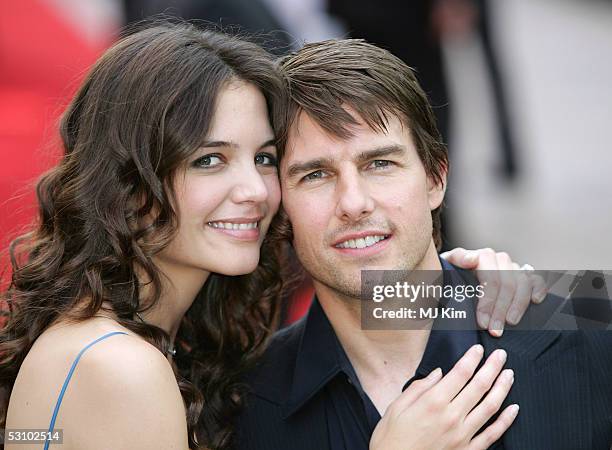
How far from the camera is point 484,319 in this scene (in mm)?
2943

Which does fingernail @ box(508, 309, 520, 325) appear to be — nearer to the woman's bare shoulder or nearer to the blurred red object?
the woman's bare shoulder

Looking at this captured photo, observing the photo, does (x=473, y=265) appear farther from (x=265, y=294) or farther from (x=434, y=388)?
(x=265, y=294)

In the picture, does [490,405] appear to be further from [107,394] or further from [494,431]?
[107,394]

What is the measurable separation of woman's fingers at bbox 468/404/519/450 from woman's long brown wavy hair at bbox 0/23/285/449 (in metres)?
0.83

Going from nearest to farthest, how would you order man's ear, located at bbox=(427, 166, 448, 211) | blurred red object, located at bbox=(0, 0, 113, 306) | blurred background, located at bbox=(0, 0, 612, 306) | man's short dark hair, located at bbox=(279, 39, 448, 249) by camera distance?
man's short dark hair, located at bbox=(279, 39, 448, 249)
man's ear, located at bbox=(427, 166, 448, 211)
blurred red object, located at bbox=(0, 0, 113, 306)
blurred background, located at bbox=(0, 0, 612, 306)

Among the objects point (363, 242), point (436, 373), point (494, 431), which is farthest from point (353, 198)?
point (494, 431)

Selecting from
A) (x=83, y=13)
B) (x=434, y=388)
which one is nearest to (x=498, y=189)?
(x=83, y=13)

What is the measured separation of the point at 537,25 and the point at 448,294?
8.42 meters

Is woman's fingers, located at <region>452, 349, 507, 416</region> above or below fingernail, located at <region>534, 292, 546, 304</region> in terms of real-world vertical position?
below

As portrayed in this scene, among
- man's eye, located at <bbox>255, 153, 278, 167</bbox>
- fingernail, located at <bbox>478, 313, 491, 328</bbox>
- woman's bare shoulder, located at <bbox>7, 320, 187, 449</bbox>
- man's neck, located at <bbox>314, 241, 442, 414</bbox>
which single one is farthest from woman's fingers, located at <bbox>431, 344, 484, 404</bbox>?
man's eye, located at <bbox>255, 153, 278, 167</bbox>

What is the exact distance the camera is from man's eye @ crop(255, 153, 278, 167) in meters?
3.14

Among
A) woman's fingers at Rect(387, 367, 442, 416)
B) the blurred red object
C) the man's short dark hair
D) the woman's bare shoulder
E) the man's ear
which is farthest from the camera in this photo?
the blurred red object

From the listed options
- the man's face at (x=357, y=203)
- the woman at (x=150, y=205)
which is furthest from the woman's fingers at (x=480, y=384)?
the woman at (x=150, y=205)

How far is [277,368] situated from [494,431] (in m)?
0.83
